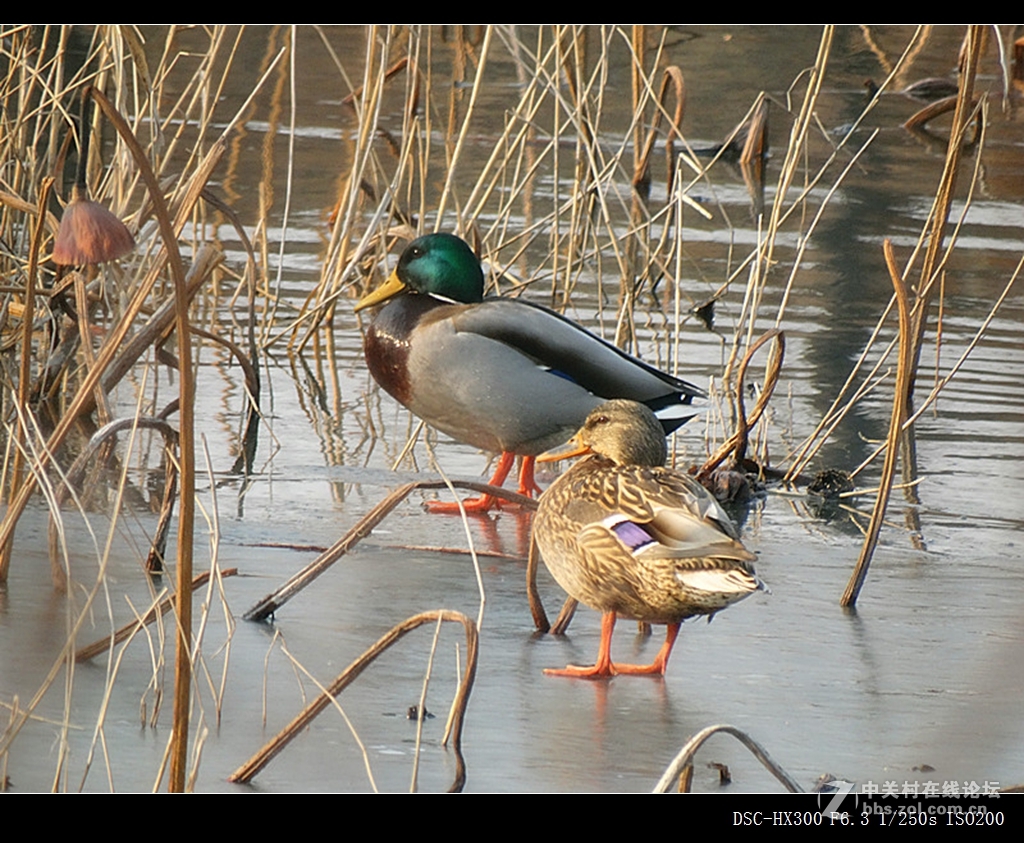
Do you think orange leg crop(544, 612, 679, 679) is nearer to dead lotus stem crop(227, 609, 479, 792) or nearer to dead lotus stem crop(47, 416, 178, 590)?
dead lotus stem crop(227, 609, 479, 792)

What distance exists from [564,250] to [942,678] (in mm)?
5123

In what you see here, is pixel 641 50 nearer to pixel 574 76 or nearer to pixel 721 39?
pixel 574 76

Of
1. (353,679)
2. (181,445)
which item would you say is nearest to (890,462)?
(353,679)

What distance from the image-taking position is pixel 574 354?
17.6ft

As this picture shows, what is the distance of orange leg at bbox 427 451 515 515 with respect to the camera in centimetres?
519

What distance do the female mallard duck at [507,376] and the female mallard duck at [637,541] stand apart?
4.31 feet

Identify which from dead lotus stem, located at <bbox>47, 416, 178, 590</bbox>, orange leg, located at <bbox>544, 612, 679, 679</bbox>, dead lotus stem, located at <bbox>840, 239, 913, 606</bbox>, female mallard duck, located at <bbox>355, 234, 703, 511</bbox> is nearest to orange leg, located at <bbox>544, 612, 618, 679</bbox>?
orange leg, located at <bbox>544, 612, 679, 679</bbox>

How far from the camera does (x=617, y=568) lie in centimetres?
362

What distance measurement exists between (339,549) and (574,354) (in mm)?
1915

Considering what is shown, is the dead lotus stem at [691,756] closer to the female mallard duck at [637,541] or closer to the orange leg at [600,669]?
the female mallard duck at [637,541]

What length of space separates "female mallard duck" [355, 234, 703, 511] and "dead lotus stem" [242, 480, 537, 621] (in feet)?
4.26

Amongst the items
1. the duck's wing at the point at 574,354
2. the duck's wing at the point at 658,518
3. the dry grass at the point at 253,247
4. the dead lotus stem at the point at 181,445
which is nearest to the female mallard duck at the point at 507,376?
the duck's wing at the point at 574,354

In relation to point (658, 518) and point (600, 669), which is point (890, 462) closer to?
point (658, 518)

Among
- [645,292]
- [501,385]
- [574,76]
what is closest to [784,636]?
[501,385]
